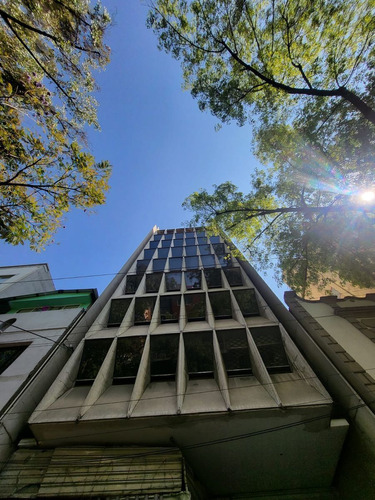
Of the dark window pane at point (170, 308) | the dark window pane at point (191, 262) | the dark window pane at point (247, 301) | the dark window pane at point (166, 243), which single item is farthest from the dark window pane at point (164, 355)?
the dark window pane at point (166, 243)

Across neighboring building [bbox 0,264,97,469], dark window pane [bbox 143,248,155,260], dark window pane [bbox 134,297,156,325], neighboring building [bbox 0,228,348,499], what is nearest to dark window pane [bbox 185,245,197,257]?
dark window pane [bbox 143,248,155,260]

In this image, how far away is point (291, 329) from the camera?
31.6 feet

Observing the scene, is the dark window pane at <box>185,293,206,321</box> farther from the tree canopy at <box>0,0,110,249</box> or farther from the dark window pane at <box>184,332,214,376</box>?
the tree canopy at <box>0,0,110,249</box>

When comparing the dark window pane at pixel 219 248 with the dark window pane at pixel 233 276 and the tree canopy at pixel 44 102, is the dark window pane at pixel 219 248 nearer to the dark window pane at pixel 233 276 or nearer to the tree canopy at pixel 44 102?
the dark window pane at pixel 233 276

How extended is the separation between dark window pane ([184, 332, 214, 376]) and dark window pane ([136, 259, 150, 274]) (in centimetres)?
849

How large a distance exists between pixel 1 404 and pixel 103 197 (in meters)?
9.99

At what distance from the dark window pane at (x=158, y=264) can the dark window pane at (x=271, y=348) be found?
33.2ft

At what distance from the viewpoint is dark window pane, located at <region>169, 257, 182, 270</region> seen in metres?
17.6

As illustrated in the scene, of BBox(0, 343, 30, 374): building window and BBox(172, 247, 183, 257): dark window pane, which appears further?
BBox(172, 247, 183, 257): dark window pane

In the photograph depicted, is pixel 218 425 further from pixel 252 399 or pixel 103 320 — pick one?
pixel 103 320

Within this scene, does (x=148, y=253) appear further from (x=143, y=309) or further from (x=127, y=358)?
(x=127, y=358)

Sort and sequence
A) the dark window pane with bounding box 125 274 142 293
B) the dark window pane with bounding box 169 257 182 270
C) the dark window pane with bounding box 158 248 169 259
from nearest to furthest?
the dark window pane with bounding box 125 274 142 293
the dark window pane with bounding box 169 257 182 270
the dark window pane with bounding box 158 248 169 259

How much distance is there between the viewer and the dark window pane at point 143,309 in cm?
1213

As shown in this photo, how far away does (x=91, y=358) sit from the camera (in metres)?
9.47
